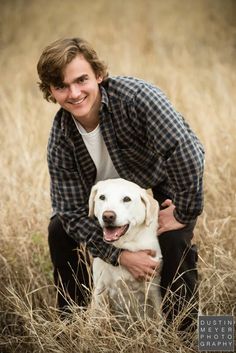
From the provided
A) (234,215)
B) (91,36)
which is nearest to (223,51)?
(91,36)

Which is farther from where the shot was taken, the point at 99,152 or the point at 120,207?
the point at 99,152

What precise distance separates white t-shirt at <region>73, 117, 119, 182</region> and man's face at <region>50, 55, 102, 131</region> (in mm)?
97

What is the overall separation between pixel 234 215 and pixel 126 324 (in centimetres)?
107

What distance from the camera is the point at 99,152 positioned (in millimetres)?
3045

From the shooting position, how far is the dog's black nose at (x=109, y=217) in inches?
107

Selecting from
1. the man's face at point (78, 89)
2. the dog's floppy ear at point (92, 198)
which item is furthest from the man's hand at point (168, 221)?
the man's face at point (78, 89)

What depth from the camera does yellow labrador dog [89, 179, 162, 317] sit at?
2801 millimetres

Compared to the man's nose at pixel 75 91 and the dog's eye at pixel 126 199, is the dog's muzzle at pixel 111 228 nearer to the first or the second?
the dog's eye at pixel 126 199

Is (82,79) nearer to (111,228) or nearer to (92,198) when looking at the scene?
(92,198)

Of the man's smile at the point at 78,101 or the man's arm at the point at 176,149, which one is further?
the man's smile at the point at 78,101

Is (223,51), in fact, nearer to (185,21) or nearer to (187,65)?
(187,65)

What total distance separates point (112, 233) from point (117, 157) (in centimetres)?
40

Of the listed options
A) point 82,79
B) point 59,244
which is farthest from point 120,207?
point 82,79

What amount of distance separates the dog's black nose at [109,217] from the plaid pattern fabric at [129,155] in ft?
0.84
